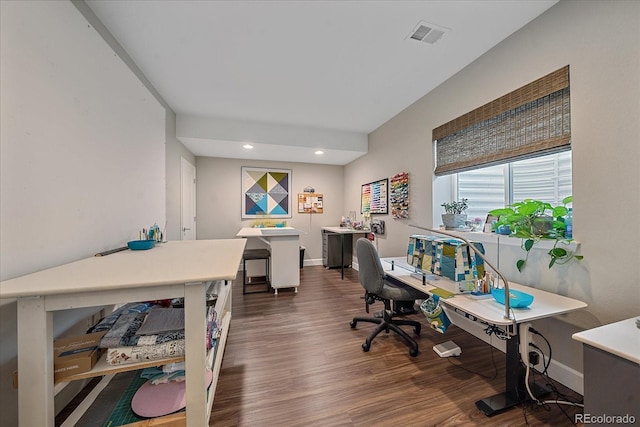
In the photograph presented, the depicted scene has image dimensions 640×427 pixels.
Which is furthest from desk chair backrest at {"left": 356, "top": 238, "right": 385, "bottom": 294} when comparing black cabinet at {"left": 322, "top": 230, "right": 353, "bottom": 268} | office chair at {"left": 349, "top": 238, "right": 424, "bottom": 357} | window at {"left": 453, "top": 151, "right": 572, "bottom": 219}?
black cabinet at {"left": 322, "top": 230, "right": 353, "bottom": 268}

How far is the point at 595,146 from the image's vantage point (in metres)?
1.45

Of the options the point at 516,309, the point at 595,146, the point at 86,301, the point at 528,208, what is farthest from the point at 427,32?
the point at 86,301

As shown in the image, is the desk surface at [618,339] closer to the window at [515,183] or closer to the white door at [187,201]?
the window at [515,183]

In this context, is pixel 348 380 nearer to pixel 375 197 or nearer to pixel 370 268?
pixel 370 268

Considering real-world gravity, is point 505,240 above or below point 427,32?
below

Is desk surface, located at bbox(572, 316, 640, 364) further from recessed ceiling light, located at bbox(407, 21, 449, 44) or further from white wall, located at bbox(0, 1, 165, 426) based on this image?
white wall, located at bbox(0, 1, 165, 426)

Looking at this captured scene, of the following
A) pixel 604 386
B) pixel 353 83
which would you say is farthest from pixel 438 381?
pixel 353 83

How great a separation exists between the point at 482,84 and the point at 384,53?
984mm

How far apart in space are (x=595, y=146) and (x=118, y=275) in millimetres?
2785

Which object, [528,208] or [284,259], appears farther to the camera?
[284,259]

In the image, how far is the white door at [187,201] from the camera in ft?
12.1

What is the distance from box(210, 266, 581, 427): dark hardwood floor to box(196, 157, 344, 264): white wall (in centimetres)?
259

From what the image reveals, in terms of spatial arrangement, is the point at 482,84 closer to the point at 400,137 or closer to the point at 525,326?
the point at 400,137

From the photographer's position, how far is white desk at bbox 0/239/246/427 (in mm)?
889
